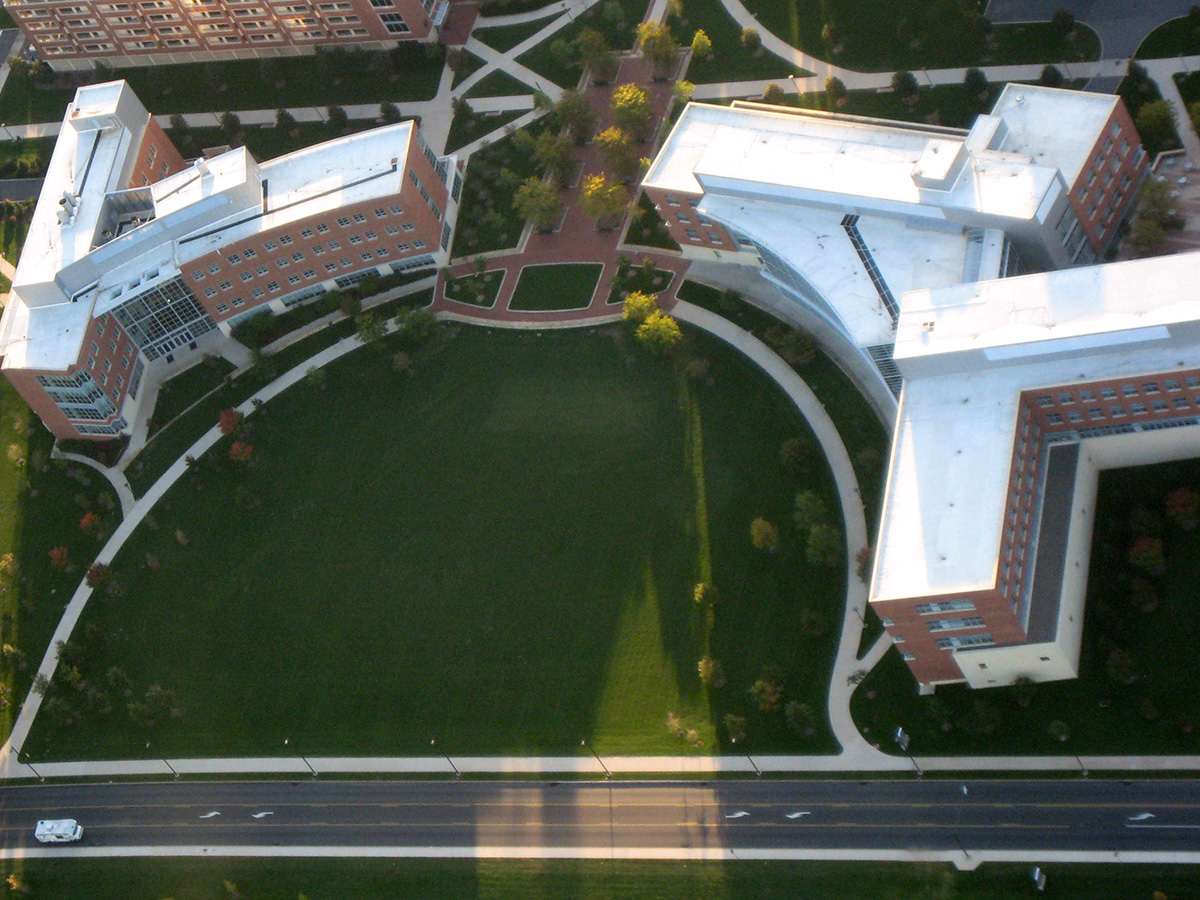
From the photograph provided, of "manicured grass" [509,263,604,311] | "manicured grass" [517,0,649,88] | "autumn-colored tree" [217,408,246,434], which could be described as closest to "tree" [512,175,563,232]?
"manicured grass" [509,263,604,311]

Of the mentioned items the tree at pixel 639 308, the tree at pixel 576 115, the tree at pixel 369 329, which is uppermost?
the tree at pixel 576 115

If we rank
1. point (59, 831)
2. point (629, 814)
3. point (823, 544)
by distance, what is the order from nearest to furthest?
point (629, 814), point (823, 544), point (59, 831)

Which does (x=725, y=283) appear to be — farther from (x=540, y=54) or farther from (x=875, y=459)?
(x=540, y=54)

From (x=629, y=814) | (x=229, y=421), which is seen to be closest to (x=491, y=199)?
(x=229, y=421)

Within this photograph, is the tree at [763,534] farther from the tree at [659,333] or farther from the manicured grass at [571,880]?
the manicured grass at [571,880]

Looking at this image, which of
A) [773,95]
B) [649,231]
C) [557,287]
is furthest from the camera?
[773,95]

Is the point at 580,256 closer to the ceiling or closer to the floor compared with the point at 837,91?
closer to the floor

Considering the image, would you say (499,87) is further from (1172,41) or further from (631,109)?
(1172,41)

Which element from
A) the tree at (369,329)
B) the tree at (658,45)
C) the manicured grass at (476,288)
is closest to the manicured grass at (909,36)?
the tree at (658,45)
